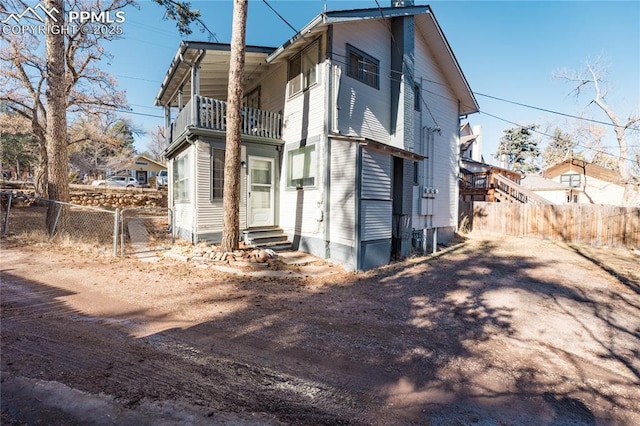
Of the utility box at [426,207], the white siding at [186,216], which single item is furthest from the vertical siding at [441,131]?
the white siding at [186,216]

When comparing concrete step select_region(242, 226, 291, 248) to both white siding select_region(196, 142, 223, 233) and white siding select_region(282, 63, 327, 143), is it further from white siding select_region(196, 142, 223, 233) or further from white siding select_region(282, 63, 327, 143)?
white siding select_region(282, 63, 327, 143)

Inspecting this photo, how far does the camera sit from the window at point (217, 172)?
8883 mm

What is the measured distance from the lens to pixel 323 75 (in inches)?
329

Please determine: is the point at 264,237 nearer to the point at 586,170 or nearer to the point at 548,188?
the point at 548,188

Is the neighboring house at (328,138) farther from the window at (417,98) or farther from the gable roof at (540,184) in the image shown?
the gable roof at (540,184)

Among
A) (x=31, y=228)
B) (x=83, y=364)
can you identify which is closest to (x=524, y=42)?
(x=83, y=364)

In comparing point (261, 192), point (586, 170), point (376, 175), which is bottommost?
point (261, 192)

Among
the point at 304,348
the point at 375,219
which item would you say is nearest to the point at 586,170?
the point at 375,219

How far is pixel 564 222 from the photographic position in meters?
13.2

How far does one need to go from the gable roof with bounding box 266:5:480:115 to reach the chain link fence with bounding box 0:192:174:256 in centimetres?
637

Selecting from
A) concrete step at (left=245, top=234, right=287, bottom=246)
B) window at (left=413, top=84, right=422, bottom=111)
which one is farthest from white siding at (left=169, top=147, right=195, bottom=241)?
window at (left=413, top=84, right=422, bottom=111)

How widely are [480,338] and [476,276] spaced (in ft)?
12.1

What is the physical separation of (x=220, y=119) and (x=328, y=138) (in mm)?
3453

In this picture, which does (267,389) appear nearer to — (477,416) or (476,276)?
(477,416)
